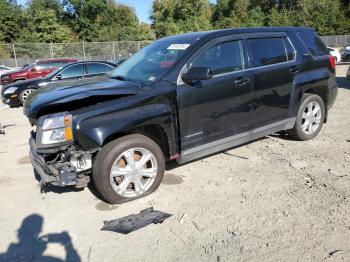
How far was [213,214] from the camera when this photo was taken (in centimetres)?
407

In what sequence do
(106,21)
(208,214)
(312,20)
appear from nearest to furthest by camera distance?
(208,214) < (312,20) < (106,21)

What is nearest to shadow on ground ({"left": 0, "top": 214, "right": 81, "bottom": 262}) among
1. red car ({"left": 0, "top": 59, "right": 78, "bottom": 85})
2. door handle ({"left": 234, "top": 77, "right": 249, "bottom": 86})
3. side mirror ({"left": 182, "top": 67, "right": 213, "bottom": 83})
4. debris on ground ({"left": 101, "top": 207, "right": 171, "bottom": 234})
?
debris on ground ({"left": 101, "top": 207, "right": 171, "bottom": 234})

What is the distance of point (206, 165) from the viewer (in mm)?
5555

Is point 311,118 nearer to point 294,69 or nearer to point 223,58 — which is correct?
point 294,69

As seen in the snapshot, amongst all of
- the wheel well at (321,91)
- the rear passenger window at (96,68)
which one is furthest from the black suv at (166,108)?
the rear passenger window at (96,68)

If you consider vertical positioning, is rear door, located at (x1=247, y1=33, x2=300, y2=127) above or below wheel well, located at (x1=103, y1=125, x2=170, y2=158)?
above

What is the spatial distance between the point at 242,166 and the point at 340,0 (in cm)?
7808

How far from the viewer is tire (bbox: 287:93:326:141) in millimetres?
6266

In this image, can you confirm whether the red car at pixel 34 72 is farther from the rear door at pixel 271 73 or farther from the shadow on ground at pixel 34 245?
the shadow on ground at pixel 34 245

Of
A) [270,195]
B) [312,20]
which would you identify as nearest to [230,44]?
[270,195]

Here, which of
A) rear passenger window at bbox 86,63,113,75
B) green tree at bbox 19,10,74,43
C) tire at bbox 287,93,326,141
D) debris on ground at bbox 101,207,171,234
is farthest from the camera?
green tree at bbox 19,10,74,43

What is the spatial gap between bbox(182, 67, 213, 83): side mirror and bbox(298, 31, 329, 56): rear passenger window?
8.17 ft

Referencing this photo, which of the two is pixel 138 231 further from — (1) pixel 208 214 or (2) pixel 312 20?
(2) pixel 312 20

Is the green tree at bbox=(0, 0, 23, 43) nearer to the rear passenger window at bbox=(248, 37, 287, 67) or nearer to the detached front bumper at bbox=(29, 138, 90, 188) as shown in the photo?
the rear passenger window at bbox=(248, 37, 287, 67)
